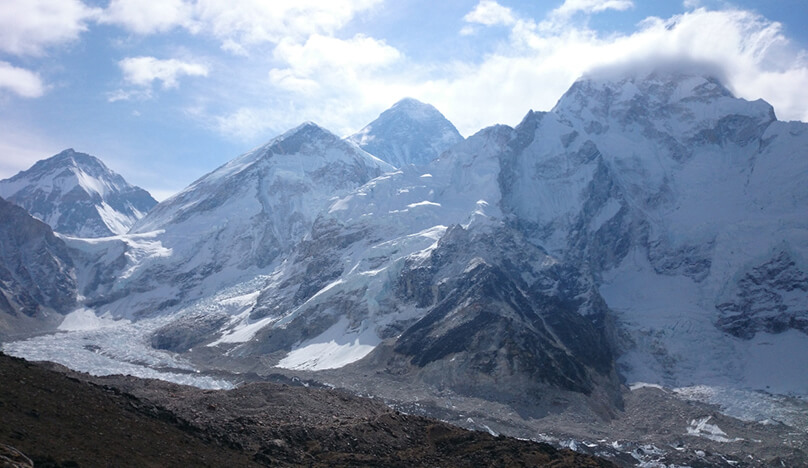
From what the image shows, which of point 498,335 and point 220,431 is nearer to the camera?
point 220,431

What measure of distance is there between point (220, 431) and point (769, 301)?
519ft

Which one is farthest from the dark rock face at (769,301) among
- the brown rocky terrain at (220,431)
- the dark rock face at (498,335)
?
the brown rocky terrain at (220,431)

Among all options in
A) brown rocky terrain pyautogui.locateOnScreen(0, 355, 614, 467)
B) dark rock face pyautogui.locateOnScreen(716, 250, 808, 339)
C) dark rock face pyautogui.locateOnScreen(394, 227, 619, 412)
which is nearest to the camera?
brown rocky terrain pyautogui.locateOnScreen(0, 355, 614, 467)

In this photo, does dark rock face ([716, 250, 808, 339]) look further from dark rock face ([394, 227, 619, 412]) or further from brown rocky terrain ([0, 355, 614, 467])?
brown rocky terrain ([0, 355, 614, 467])

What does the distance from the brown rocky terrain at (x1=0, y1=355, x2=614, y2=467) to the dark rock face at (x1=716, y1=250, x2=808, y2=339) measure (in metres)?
129

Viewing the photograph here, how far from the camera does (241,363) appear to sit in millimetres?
180250

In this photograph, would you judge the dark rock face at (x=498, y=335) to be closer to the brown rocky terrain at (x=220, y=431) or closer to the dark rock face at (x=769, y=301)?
the dark rock face at (x=769, y=301)

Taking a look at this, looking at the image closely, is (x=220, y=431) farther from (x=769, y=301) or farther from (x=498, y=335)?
(x=769, y=301)

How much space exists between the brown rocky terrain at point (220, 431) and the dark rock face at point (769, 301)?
129 m

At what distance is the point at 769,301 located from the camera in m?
185

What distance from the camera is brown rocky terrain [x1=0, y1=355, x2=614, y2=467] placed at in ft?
159

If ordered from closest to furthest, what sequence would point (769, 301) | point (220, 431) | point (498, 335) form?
point (220, 431) < point (498, 335) < point (769, 301)

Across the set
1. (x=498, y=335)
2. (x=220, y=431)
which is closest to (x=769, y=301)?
(x=498, y=335)

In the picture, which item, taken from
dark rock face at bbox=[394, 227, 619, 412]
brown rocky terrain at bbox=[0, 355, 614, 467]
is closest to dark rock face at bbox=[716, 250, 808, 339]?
dark rock face at bbox=[394, 227, 619, 412]
